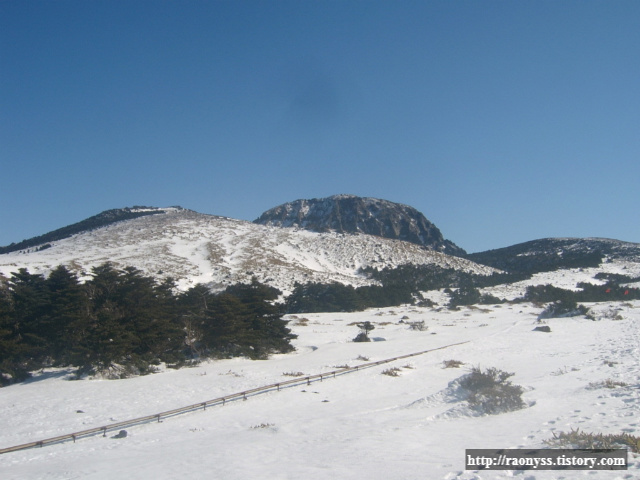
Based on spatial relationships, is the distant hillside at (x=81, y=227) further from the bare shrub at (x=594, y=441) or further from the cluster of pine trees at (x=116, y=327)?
the bare shrub at (x=594, y=441)

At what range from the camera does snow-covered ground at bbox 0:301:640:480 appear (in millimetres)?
9898

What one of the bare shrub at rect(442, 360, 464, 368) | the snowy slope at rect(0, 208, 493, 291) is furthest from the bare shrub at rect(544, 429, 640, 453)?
the snowy slope at rect(0, 208, 493, 291)

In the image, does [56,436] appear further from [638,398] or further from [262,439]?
[638,398]

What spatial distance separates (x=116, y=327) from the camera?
25203 millimetres

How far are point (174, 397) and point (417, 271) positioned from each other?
271 ft

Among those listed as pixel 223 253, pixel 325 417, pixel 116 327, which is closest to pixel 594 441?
pixel 325 417

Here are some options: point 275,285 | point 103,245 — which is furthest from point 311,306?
point 103,245

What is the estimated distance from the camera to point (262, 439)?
12.9 m

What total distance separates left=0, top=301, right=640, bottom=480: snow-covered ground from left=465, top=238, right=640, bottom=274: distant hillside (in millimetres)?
91376

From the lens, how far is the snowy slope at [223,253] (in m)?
77.9

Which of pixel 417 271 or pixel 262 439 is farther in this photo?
pixel 417 271

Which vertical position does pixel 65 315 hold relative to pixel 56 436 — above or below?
above

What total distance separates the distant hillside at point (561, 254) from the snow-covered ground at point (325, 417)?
91.4 m

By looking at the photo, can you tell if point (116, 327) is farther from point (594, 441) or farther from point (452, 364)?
point (594, 441)
